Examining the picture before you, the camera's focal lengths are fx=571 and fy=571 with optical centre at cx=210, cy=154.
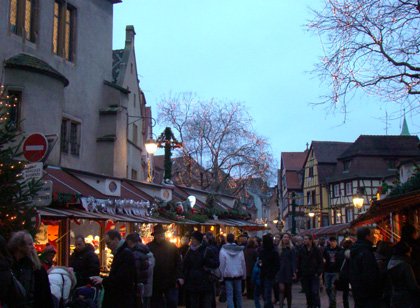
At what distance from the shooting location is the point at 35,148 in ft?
36.2

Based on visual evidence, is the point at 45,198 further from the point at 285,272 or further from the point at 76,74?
the point at 76,74

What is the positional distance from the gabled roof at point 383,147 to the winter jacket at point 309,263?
149 ft

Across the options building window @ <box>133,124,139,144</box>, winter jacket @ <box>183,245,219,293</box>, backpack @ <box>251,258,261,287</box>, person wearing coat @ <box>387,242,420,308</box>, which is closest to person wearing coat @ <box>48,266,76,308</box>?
winter jacket @ <box>183,245,219,293</box>

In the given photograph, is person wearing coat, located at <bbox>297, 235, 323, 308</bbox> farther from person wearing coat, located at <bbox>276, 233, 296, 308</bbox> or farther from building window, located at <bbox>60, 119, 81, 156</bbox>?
building window, located at <bbox>60, 119, 81, 156</bbox>

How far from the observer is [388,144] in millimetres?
59688

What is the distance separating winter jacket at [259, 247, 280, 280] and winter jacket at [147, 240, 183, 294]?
3439 millimetres

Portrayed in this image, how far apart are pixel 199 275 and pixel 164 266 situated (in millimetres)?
770

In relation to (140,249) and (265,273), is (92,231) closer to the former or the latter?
(265,273)

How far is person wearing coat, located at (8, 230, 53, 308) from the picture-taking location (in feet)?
18.4

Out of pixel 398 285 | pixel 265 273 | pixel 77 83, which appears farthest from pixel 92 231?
pixel 398 285

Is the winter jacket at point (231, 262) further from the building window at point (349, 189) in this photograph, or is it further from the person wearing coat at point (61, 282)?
the building window at point (349, 189)

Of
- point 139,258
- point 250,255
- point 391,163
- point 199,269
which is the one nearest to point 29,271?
point 139,258

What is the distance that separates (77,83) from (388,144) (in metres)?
44.3

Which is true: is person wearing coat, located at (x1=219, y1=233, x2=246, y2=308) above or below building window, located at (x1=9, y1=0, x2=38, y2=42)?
below
